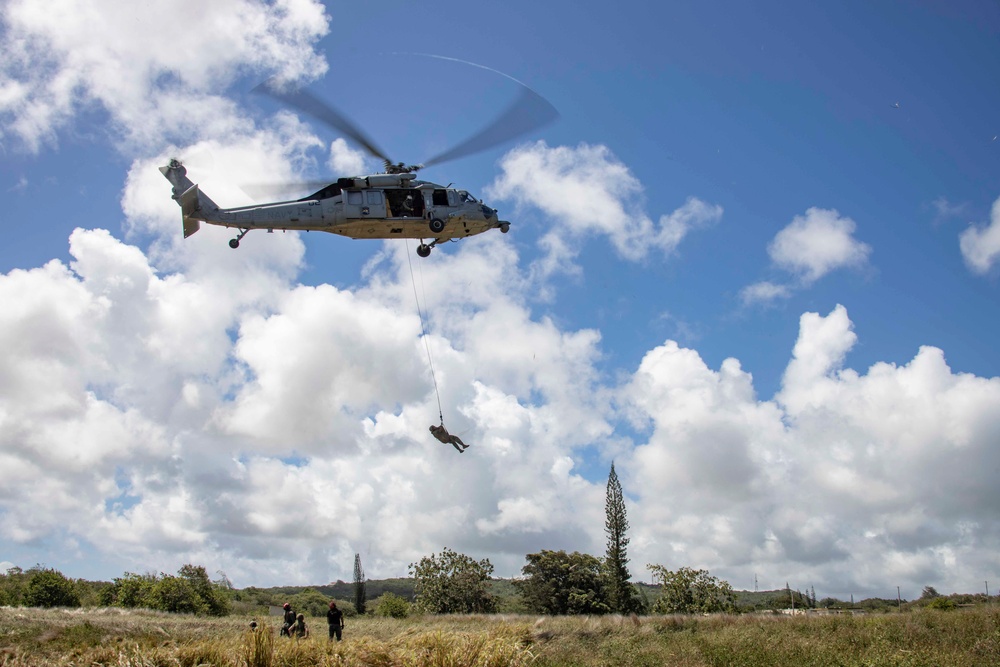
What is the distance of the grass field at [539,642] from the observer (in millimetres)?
8688

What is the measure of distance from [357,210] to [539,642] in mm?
12500

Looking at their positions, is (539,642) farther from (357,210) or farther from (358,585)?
(358,585)

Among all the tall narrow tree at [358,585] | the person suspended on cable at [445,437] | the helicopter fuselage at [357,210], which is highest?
the helicopter fuselage at [357,210]

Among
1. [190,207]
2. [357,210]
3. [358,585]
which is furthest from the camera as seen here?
[358,585]

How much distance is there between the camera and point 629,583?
220 ft

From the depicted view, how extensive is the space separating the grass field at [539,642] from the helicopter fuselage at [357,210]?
A: 35.8 ft

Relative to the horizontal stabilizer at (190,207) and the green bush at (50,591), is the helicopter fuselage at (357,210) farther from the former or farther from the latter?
the green bush at (50,591)

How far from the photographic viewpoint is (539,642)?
17.6 m

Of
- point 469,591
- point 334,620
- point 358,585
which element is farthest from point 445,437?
point 358,585

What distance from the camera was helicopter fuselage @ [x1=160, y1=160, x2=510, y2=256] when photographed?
22062 mm

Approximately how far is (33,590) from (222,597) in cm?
1163

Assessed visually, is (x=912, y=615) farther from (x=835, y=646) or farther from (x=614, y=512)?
(x=614, y=512)

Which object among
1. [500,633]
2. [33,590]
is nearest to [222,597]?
[33,590]

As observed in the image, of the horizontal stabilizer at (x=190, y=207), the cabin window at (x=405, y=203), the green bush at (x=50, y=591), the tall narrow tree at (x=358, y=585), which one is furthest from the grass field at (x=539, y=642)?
the tall narrow tree at (x=358, y=585)
